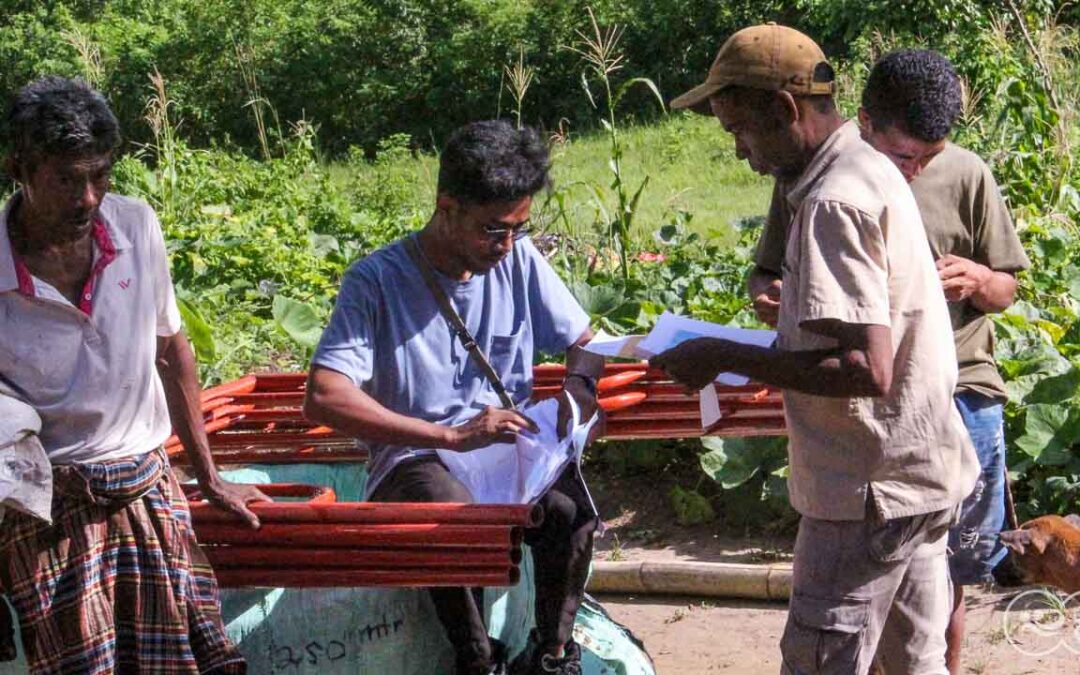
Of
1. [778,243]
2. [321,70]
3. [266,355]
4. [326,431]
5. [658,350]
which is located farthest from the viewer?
[321,70]

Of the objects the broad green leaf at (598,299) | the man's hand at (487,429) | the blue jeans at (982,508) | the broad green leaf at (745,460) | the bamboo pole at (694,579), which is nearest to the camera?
the man's hand at (487,429)

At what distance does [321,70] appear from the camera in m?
18.5

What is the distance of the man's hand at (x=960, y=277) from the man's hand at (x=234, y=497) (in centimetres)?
166

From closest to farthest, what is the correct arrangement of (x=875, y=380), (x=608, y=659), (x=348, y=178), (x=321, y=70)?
(x=875, y=380) < (x=608, y=659) < (x=348, y=178) < (x=321, y=70)

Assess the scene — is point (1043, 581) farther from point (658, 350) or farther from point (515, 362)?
point (515, 362)

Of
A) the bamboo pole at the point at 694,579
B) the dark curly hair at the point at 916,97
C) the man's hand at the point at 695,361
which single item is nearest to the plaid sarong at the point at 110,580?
the man's hand at the point at 695,361

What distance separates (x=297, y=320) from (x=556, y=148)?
4.51 meters

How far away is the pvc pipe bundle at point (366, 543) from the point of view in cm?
325

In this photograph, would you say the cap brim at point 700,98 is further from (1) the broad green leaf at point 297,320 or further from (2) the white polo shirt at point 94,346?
(1) the broad green leaf at point 297,320

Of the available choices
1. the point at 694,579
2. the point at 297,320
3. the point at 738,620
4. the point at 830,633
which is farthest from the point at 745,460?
the point at 830,633

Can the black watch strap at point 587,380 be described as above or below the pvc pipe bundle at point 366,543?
above

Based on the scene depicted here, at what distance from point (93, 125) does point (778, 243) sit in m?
1.60

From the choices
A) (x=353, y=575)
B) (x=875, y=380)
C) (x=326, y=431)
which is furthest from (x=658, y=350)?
Answer: (x=326, y=431)

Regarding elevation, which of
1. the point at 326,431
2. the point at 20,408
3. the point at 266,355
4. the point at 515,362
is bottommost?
the point at 266,355
